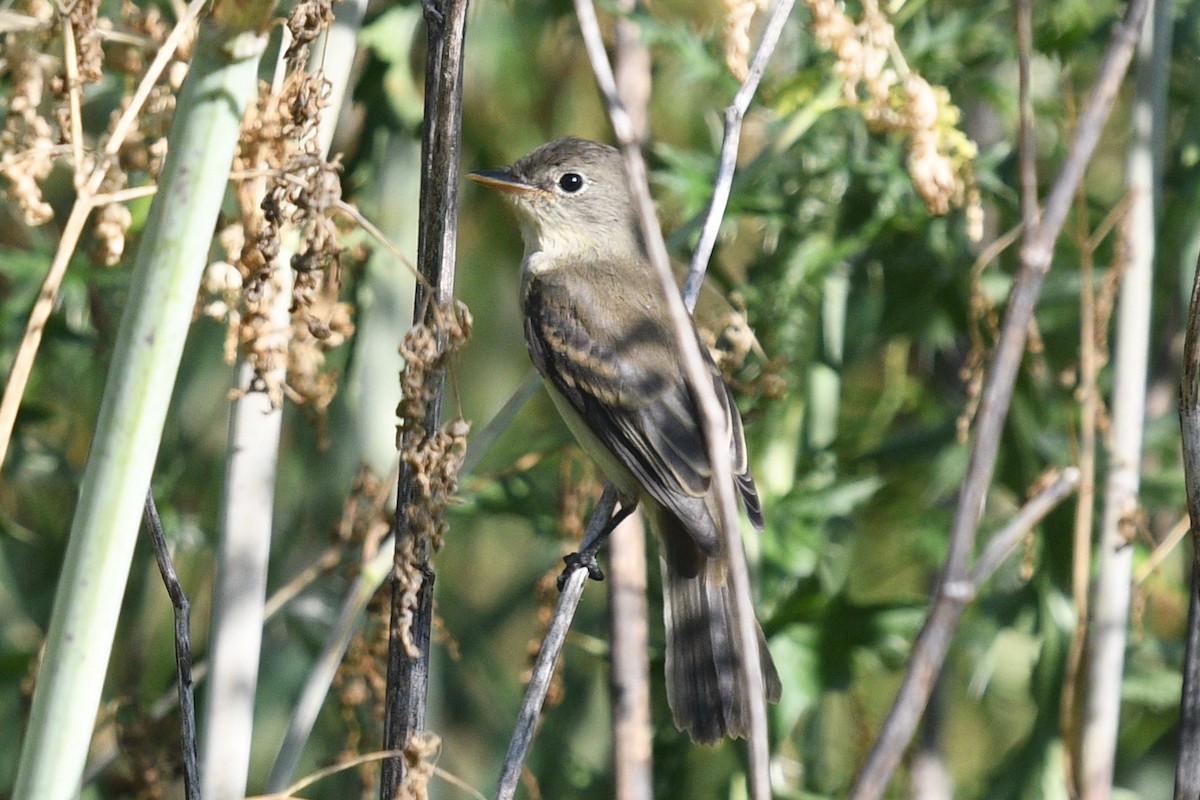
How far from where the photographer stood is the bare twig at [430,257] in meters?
1.61

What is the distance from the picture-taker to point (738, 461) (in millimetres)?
2855

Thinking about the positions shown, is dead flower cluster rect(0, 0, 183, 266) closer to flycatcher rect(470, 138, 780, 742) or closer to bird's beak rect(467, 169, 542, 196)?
bird's beak rect(467, 169, 542, 196)

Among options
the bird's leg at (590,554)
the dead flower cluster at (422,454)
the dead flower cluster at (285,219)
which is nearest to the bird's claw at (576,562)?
the bird's leg at (590,554)

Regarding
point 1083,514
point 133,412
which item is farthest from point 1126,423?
point 133,412

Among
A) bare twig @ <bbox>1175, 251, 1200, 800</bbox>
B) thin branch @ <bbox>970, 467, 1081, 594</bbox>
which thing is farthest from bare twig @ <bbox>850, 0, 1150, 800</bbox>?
bare twig @ <bbox>1175, 251, 1200, 800</bbox>

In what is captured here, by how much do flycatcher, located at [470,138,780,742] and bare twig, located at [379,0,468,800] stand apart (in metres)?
1.03

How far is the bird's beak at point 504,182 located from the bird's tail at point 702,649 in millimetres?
888

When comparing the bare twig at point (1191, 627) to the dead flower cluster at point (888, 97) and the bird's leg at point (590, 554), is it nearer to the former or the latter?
the dead flower cluster at point (888, 97)

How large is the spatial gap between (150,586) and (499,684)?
0.96 meters

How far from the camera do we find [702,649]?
2.75 metres

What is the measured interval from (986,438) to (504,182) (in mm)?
1826

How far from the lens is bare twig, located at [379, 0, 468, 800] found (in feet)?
5.27

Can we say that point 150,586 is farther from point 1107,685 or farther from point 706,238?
point 1107,685

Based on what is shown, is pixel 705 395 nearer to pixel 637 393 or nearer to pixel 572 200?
pixel 637 393
